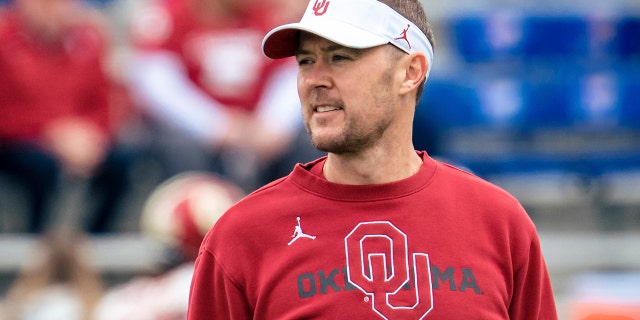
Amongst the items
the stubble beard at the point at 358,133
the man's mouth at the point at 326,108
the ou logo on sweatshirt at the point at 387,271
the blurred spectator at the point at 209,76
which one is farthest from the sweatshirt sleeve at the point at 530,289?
the blurred spectator at the point at 209,76

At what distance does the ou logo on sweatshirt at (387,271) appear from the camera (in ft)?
8.11

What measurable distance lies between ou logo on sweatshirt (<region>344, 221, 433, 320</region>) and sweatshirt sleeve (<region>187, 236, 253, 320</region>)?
25 centimetres

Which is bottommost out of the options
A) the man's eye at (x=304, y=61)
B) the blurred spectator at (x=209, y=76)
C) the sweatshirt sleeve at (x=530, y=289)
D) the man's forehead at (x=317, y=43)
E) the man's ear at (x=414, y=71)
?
the sweatshirt sleeve at (x=530, y=289)

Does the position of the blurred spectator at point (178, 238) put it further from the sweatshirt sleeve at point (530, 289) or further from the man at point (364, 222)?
the sweatshirt sleeve at point (530, 289)

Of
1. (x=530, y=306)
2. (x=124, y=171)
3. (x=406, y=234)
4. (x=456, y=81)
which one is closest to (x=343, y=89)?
(x=406, y=234)

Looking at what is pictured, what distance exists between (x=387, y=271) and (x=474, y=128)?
17.3ft

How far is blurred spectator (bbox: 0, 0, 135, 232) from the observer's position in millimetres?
6379

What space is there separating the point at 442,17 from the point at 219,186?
4.09m

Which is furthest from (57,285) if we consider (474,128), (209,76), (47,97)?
(474,128)

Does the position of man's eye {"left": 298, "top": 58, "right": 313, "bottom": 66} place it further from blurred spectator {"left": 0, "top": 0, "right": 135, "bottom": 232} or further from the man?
blurred spectator {"left": 0, "top": 0, "right": 135, "bottom": 232}

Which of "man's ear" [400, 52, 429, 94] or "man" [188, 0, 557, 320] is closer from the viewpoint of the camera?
"man" [188, 0, 557, 320]

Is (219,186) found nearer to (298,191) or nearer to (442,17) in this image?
(298,191)

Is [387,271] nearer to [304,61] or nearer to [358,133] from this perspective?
[358,133]

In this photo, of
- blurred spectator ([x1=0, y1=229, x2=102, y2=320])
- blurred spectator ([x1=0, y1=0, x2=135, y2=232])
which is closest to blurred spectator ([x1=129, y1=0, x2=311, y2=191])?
blurred spectator ([x1=0, y1=0, x2=135, y2=232])
